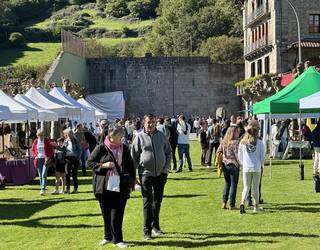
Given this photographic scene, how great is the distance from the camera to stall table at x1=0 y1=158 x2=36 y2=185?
57.4ft

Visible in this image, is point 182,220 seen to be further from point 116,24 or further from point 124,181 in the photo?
point 116,24

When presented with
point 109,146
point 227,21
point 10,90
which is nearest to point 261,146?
point 109,146

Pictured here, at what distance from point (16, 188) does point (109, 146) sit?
8.90 metres

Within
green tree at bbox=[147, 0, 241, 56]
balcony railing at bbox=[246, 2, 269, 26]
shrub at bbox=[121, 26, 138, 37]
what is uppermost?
shrub at bbox=[121, 26, 138, 37]

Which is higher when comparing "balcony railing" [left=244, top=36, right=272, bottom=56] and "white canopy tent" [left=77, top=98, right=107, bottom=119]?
"balcony railing" [left=244, top=36, right=272, bottom=56]

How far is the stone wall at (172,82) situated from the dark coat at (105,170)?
160 feet

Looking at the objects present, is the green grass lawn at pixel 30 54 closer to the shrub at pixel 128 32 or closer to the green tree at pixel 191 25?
the shrub at pixel 128 32

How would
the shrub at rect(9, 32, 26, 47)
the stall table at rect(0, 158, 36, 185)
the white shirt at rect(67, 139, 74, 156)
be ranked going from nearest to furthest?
the white shirt at rect(67, 139, 74, 156), the stall table at rect(0, 158, 36, 185), the shrub at rect(9, 32, 26, 47)

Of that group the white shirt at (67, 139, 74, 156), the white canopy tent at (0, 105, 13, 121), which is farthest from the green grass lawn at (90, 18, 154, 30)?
the white shirt at (67, 139, 74, 156)

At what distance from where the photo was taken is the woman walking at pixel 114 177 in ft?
28.7

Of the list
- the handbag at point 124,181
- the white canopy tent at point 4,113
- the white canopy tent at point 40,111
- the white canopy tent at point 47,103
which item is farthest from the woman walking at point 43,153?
the handbag at point 124,181

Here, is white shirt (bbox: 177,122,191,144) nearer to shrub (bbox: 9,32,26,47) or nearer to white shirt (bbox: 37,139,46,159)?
white shirt (bbox: 37,139,46,159)

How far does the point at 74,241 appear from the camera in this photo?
376 inches

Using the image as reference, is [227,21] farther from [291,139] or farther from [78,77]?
[291,139]
